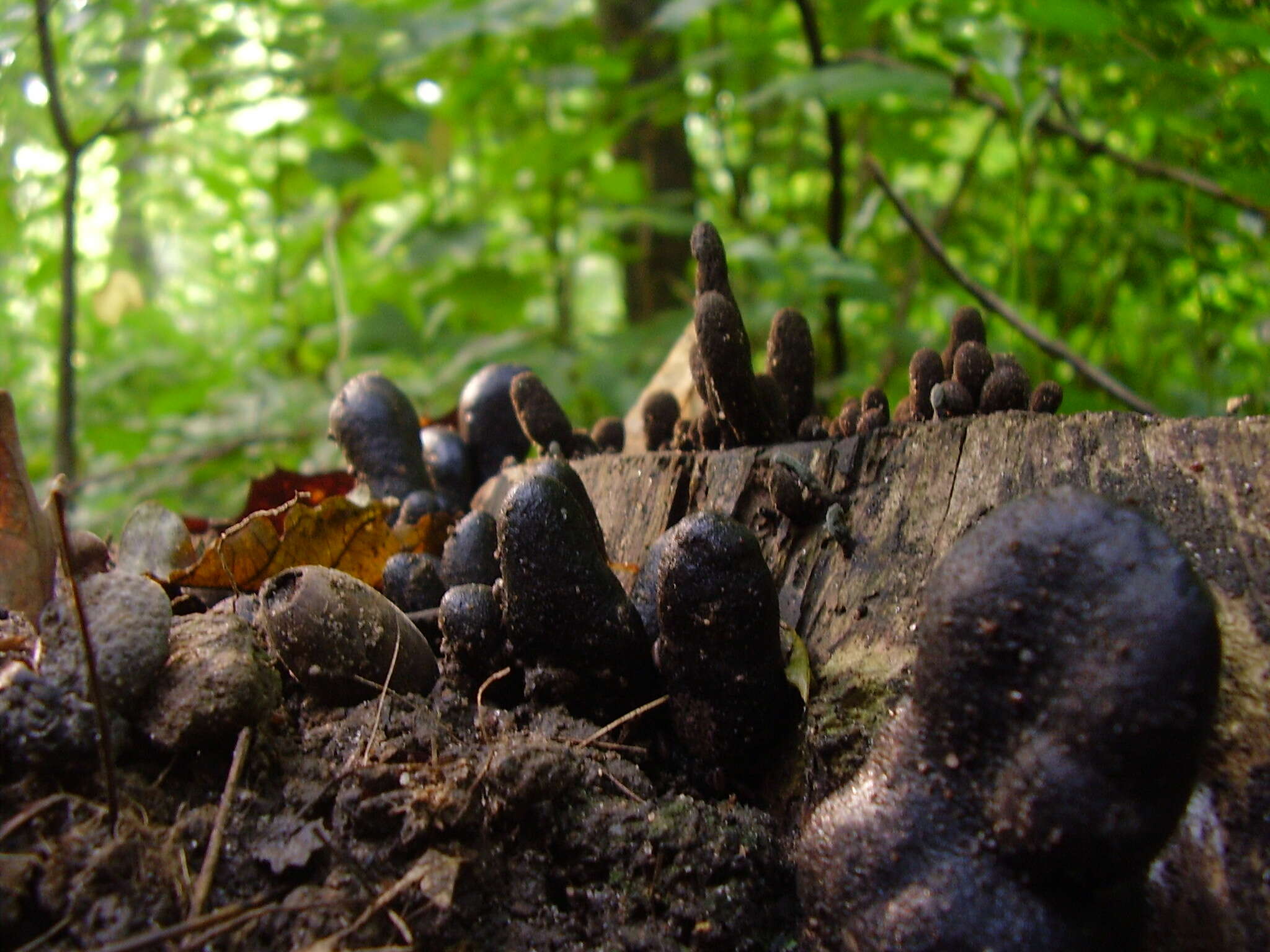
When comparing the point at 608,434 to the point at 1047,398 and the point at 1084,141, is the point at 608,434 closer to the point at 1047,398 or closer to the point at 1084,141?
the point at 1047,398

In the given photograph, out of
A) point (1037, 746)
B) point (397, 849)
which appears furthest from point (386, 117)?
point (1037, 746)

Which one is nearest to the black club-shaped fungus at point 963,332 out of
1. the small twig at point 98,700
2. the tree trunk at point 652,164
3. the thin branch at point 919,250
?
the small twig at point 98,700

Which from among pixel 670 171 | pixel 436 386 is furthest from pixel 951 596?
pixel 670 171

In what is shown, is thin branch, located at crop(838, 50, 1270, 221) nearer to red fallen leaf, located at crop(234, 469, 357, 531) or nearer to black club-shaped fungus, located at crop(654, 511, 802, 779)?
black club-shaped fungus, located at crop(654, 511, 802, 779)

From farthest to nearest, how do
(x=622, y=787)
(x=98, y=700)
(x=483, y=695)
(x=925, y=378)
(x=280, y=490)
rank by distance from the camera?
(x=280, y=490) < (x=925, y=378) < (x=483, y=695) < (x=622, y=787) < (x=98, y=700)

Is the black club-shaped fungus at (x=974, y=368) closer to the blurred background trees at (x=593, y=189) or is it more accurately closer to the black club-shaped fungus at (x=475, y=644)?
the blurred background trees at (x=593, y=189)

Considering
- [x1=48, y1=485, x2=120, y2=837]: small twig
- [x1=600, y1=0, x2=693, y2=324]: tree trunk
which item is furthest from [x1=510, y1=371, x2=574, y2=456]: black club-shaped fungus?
[x1=600, y1=0, x2=693, y2=324]: tree trunk

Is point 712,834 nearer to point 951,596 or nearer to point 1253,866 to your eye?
point 951,596

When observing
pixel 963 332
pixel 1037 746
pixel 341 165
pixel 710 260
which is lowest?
pixel 1037 746
